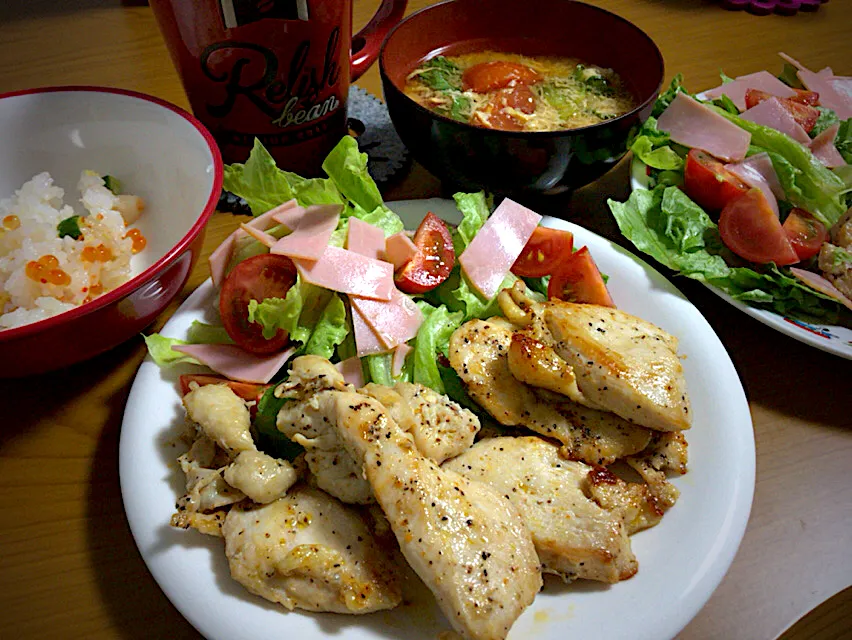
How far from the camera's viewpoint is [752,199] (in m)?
1.91

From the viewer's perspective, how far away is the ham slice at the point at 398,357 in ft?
4.91

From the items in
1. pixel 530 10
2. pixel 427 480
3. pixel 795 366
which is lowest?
pixel 795 366

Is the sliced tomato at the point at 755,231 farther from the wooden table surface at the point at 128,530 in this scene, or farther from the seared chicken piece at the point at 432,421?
the seared chicken piece at the point at 432,421

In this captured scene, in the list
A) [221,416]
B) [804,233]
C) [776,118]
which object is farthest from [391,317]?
[776,118]

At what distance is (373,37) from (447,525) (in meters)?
1.68

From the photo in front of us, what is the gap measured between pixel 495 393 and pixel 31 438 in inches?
42.6

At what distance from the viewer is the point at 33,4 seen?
3.30 m

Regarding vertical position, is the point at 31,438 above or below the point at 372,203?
below

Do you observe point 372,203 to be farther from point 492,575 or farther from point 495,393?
point 492,575

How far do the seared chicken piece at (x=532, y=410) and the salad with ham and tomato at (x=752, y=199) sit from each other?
60 centimetres

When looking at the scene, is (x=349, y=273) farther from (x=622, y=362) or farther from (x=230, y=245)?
(x=622, y=362)

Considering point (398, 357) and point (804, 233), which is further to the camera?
Result: point (804, 233)

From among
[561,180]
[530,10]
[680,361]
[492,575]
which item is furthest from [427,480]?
[530,10]

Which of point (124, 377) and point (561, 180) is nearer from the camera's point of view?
point (124, 377)
